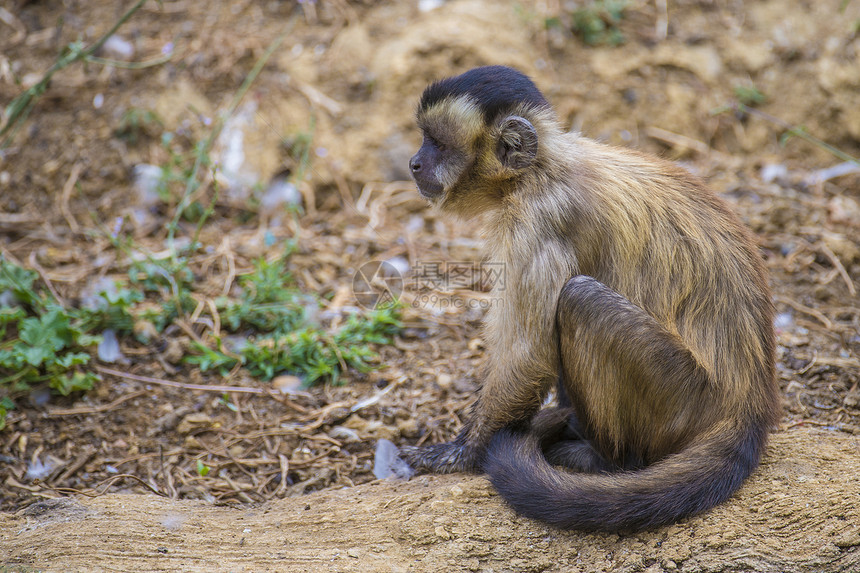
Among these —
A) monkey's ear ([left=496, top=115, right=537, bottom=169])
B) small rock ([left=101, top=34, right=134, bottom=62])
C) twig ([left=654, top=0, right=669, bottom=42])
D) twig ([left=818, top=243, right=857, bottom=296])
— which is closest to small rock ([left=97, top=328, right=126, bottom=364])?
monkey's ear ([left=496, top=115, right=537, bottom=169])

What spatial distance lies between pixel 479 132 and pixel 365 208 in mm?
2797

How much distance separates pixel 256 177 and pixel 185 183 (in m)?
0.63

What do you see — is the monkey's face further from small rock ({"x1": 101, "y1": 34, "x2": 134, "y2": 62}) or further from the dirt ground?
small rock ({"x1": 101, "y1": 34, "x2": 134, "y2": 62})

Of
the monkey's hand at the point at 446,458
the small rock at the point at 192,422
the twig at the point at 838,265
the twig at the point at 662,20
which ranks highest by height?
the twig at the point at 662,20

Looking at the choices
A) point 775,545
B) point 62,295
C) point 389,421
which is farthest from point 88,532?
point 775,545

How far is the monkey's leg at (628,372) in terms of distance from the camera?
3.22m

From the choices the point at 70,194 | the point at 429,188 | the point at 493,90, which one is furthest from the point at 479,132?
the point at 70,194

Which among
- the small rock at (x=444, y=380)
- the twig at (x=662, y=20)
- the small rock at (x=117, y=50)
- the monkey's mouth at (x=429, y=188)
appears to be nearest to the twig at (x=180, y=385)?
the small rock at (x=444, y=380)

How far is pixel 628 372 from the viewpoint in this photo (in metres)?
3.25

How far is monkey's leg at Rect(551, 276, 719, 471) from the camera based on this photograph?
3223 millimetres

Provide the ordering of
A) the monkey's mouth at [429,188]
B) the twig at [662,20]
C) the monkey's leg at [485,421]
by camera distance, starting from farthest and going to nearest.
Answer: the twig at [662,20] < the monkey's mouth at [429,188] < the monkey's leg at [485,421]

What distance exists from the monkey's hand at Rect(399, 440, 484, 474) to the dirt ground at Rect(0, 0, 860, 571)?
19cm

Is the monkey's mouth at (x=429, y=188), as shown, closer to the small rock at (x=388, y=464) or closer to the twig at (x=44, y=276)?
the small rock at (x=388, y=464)

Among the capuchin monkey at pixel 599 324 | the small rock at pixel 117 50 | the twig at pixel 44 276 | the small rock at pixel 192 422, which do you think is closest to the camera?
the capuchin monkey at pixel 599 324
